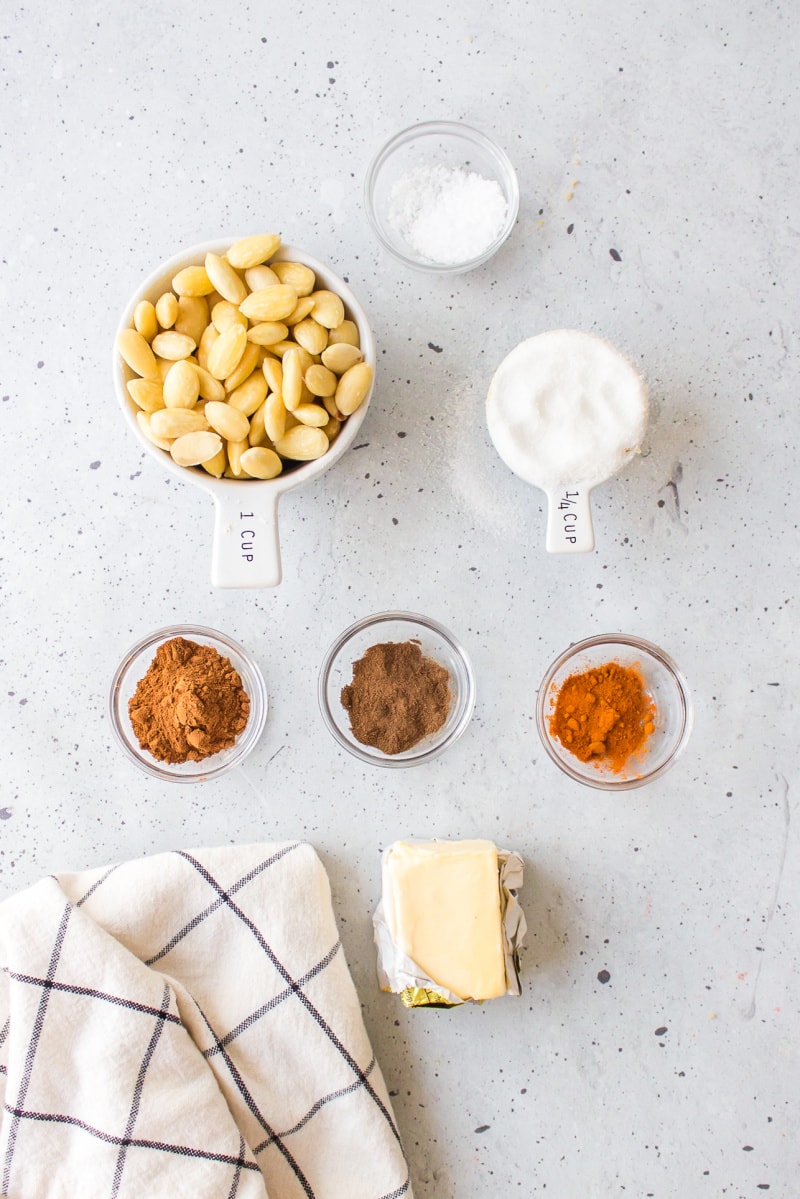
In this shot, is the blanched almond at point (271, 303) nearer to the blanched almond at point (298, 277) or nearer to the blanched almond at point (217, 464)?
the blanched almond at point (298, 277)

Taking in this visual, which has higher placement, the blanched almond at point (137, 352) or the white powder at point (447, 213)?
the white powder at point (447, 213)

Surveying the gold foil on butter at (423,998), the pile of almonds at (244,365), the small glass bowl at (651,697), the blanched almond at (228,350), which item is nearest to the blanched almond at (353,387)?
the pile of almonds at (244,365)

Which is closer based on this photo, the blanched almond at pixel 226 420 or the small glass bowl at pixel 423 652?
the blanched almond at pixel 226 420

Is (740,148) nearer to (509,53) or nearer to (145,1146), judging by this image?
(509,53)

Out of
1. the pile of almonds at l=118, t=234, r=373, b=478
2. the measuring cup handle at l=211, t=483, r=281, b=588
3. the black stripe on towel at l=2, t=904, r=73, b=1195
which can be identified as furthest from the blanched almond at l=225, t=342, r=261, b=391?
the black stripe on towel at l=2, t=904, r=73, b=1195

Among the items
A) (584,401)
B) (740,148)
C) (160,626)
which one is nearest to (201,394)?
(160,626)
